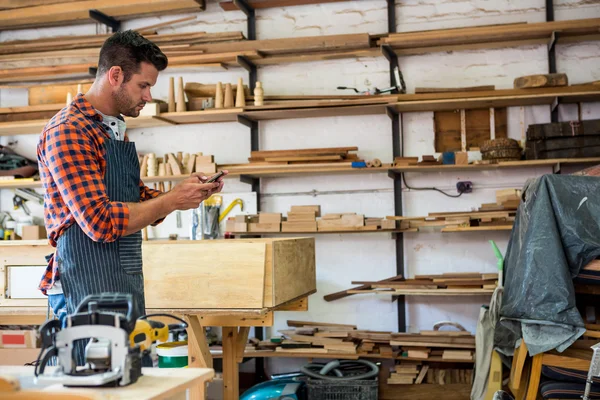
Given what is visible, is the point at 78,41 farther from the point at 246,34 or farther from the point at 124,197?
the point at 124,197

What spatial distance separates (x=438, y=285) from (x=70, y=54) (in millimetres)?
3433

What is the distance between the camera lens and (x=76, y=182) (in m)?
2.01

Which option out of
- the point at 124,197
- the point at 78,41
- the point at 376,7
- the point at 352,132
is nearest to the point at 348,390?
the point at 352,132


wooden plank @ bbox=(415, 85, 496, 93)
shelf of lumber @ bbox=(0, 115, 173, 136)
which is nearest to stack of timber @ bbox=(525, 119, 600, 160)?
wooden plank @ bbox=(415, 85, 496, 93)

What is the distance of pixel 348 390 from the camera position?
14.0 ft

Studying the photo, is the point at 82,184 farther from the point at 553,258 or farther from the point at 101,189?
the point at 553,258

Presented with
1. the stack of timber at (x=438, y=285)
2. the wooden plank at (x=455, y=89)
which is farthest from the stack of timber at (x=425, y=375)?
the wooden plank at (x=455, y=89)

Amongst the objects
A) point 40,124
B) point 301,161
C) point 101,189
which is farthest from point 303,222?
point 101,189

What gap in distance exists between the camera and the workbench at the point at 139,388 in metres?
1.44

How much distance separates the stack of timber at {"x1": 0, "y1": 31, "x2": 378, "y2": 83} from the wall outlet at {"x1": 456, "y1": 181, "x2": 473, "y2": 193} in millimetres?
1193

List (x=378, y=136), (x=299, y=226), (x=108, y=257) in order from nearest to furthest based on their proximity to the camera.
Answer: (x=108, y=257), (x=299, y=226), (x=378, y=136)

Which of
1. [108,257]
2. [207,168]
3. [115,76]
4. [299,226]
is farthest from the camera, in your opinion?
[207,168]

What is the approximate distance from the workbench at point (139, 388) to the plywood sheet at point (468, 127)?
12.5 ft

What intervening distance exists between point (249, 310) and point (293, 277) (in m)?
0.47
